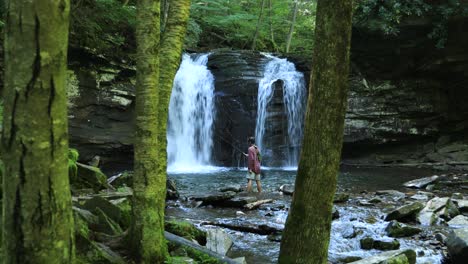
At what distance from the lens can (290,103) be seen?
22.5m

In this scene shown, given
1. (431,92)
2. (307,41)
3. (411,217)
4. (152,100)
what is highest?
(307,41)

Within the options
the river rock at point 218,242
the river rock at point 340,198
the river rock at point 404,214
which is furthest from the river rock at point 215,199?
the river rock at point 404,214

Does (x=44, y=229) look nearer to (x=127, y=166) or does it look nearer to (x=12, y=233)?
(x=12, y=233)

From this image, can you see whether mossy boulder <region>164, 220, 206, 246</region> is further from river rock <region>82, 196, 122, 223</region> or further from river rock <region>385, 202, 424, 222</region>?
river rock <region>385, 202, 424, 222</region>

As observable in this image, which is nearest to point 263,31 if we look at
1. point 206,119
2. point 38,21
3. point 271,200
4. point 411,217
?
point 206,119

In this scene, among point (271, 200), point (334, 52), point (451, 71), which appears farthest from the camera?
point (451, 71)

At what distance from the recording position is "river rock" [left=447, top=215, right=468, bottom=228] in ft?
28.7

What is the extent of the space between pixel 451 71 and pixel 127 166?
1639cm

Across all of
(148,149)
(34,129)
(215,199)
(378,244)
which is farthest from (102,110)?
(34,129)

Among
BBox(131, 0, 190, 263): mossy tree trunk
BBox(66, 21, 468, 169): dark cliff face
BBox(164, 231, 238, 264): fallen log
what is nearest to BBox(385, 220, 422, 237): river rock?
BBox(164, 231, 238, 264): fallen log

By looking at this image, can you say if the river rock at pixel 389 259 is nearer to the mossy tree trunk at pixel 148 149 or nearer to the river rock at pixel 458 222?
the mossy tree trunk at pixel 148 149

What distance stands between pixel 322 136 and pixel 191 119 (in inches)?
723

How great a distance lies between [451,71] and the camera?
846 inches

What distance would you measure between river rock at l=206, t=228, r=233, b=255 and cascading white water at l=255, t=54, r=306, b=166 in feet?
50.0
